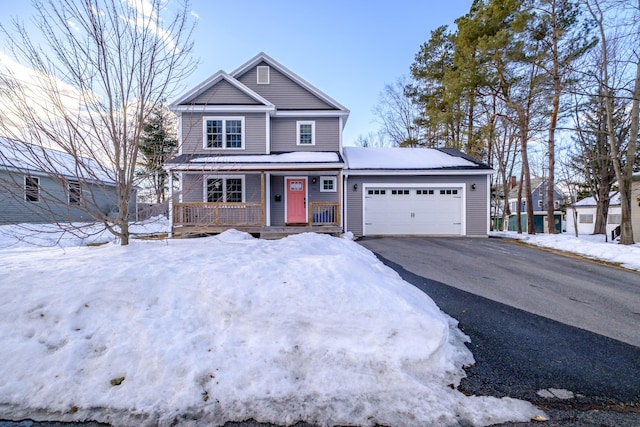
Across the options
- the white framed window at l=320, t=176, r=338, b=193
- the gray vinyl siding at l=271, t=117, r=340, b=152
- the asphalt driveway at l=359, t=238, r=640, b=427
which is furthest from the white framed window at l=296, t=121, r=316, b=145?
the asphalt driveway at l=359, t=238, r=640, b=427

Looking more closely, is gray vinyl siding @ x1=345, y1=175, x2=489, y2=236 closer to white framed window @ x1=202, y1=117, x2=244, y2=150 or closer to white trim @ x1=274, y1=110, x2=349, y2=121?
white trim @ x1=274, y1=110, x2=349, y2=121

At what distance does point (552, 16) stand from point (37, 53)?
58.7 ft

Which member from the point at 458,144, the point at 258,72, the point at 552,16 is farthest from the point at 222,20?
the point at 458,144

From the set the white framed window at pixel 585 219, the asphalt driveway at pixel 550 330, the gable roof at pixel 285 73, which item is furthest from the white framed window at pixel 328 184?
the white framed window at pixel 585 219

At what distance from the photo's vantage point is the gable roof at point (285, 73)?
39.5 ft

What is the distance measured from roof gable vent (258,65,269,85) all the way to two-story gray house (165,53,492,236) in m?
0.04

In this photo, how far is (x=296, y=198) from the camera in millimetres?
11727

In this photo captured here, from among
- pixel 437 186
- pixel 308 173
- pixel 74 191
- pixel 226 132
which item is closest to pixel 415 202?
pixel 437 186

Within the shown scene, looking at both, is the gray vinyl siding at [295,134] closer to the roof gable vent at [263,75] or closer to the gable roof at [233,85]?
the gable roof at [233,85]

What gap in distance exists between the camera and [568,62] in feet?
37.5

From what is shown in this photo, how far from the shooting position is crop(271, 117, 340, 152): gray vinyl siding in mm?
12141

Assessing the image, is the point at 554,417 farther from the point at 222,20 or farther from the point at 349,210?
the point at 349,210

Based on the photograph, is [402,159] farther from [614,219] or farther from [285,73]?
[614,219]

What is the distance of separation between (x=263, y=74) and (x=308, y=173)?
16.6 ft
